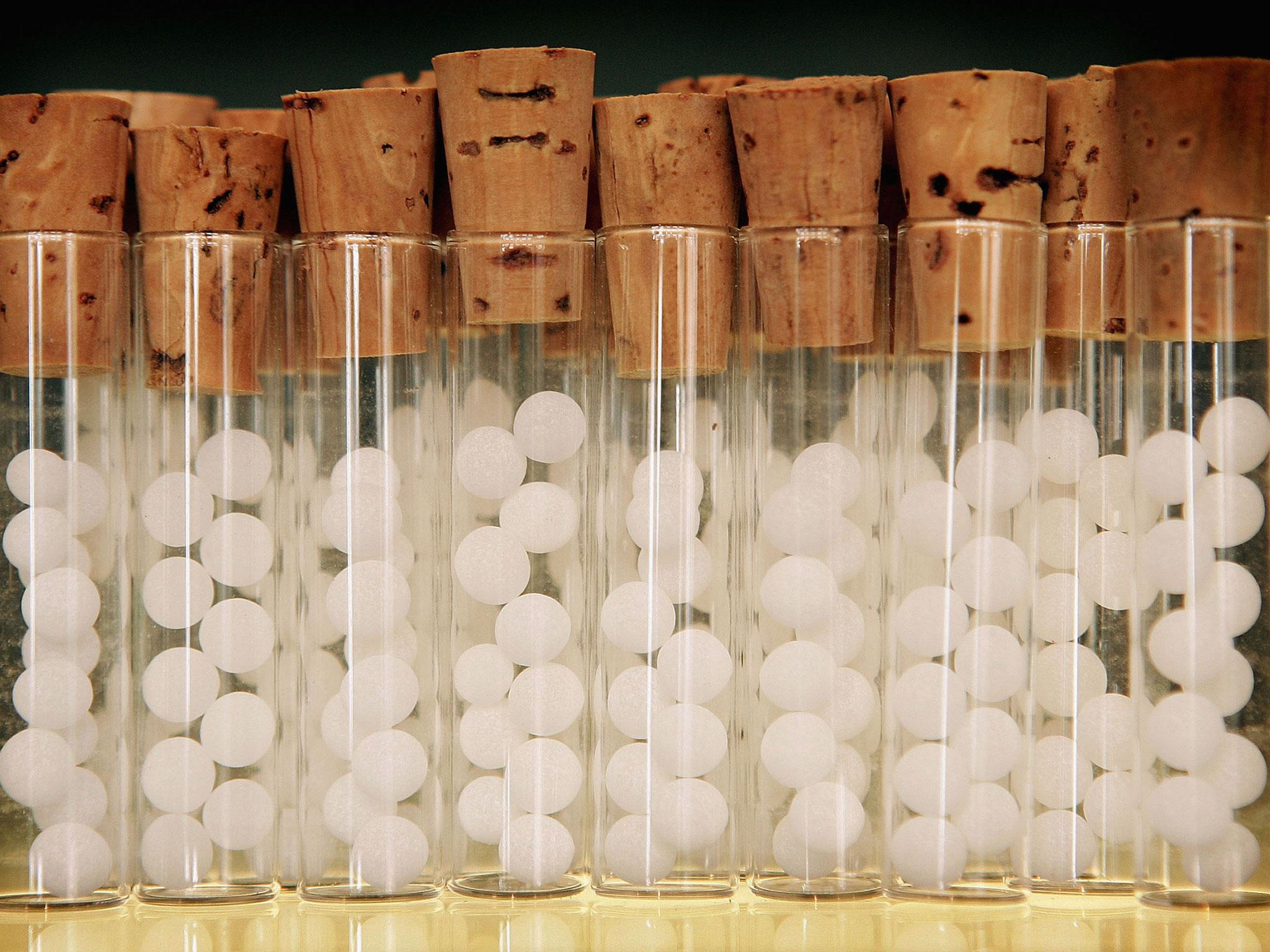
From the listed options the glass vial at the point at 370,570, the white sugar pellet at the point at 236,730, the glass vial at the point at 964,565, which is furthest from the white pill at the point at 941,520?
the white sugar pellet at the point at 236,730

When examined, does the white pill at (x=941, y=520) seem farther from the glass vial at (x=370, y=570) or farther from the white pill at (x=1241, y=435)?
the glass vial at (x=370, y=570)

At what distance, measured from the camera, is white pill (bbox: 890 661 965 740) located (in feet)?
2.02

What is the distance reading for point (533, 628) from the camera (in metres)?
0.62

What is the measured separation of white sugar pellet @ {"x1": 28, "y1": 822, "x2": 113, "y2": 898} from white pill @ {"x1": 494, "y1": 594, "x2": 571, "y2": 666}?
23 centimetres

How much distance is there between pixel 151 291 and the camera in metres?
0.64

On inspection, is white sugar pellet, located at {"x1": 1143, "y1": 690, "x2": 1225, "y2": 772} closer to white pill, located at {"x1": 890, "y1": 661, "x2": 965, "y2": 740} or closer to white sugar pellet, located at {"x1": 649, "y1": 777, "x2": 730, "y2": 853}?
A: white pill, located at {"x1": 890, "y1": 661, "x2": 965, "y2": 740}

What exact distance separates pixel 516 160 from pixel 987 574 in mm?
299

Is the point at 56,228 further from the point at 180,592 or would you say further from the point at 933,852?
the point at 933,852

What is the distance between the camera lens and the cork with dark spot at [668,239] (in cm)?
62

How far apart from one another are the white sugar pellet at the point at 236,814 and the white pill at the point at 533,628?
0.15 metres

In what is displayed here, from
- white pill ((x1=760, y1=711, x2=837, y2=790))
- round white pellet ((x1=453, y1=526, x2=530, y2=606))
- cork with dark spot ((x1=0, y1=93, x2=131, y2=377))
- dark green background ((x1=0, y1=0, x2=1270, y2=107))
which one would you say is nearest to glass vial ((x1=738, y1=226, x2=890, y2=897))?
white pill ((x1=760, y1=711, x2=837, y2=790))

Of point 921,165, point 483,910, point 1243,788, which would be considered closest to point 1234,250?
point 921,165

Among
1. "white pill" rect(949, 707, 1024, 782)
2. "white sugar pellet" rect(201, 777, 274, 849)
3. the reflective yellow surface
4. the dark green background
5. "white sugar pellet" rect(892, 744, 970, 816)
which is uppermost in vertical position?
the dark green background

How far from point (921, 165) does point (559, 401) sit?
0.68 feet
